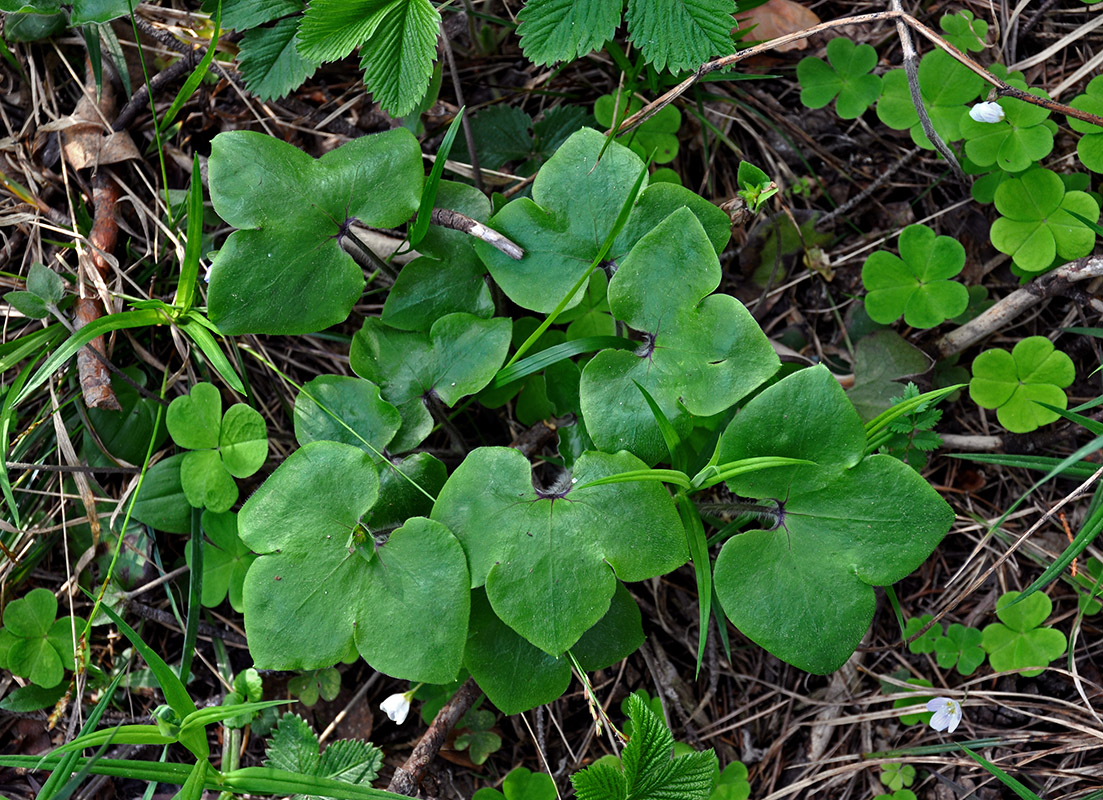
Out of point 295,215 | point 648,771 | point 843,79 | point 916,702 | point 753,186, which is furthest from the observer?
point 843,79

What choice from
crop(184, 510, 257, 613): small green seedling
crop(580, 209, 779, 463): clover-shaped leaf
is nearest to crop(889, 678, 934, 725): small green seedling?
crop(580, 209, 779, 463): clover-shaped leaf

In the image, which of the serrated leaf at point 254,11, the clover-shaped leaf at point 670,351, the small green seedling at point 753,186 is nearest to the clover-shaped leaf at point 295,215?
the serrated leaf at point 254,11

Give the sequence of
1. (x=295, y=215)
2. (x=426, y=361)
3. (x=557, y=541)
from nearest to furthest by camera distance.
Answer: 1. (x=557, y=541)
2. (x=295, y=215)
3. (x=426, y=361)

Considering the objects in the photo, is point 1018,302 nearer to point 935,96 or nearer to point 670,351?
point 935,96

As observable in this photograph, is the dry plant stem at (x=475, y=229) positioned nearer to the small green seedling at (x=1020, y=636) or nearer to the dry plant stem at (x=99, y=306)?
the dry plant stem at (x=99, y=306)

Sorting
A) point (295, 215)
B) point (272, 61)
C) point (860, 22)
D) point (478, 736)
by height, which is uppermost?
point (272, 61)

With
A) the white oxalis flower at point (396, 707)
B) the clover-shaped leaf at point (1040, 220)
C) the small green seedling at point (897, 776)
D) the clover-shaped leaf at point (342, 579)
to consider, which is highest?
the clover-shaped leaf at point (1040, 220)

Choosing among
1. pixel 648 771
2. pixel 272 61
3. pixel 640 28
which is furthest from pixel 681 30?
pixel 648 771
